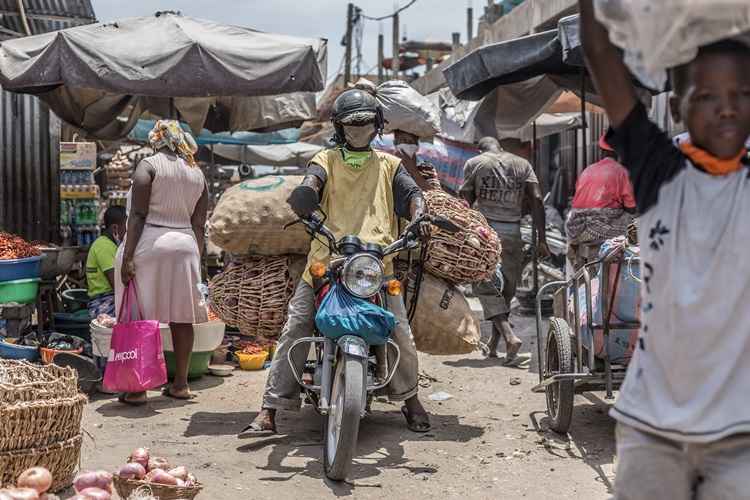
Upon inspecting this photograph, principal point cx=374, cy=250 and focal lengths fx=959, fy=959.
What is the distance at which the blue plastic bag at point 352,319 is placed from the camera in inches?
203

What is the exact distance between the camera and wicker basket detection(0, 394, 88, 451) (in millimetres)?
4398

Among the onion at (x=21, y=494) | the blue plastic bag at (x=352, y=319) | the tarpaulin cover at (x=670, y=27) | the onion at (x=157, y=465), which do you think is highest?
the tarpaulin cover at (x=670, y=27)

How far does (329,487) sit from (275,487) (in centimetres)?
29

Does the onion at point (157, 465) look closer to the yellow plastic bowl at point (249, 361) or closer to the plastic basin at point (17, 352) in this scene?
the plastic basin at point (17, 352)

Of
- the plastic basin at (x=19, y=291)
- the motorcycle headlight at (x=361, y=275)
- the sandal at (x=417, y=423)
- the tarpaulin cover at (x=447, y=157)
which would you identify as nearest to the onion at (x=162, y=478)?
the motorcycle headlight at (x=361, y=275)

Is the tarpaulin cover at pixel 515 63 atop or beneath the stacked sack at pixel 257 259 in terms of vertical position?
atop

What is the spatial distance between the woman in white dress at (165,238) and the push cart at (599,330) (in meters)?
2.73

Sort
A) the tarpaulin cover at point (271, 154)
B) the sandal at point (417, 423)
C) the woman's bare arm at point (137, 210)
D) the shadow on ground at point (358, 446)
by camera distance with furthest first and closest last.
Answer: the tarpaulin cover at point (271, 154) → the woman's bare arm at point (137, 210) → the sandal at point (417, 423) → the shadow on ground at point (358, 446)

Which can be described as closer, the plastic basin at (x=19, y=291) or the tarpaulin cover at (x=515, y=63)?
the plastic basin at (x=19, y=291)

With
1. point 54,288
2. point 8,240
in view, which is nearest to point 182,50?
point 8,240

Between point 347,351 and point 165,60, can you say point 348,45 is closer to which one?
point 165,60

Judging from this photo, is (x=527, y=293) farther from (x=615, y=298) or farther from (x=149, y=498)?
(x=149, y=498)

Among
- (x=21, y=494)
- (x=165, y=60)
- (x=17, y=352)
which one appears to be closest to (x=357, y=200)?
(x=21, y=494)

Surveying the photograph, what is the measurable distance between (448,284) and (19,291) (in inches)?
145
